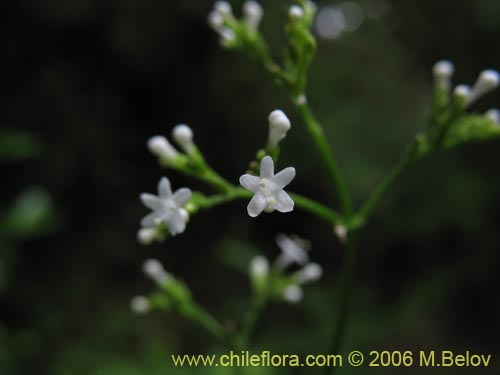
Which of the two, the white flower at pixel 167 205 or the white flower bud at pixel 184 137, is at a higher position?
the white flower bud at pixel 184 137

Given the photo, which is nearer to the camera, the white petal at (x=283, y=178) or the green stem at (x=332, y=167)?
the white petal at (x=283, y=178)

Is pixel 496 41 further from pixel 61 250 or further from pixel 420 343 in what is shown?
pixel 61 250

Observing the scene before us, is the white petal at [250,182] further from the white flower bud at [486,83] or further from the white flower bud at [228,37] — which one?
the white flower bud at [486,83]

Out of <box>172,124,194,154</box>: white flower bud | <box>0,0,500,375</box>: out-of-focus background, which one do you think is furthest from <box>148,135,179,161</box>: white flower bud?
<box>0,0,500,375</box>: out-of-focus background

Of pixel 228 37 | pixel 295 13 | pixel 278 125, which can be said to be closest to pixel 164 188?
pixel 278 125

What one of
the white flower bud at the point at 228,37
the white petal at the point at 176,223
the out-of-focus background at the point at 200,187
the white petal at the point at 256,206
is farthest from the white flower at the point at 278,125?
the out-of-focus background at the point at 200,187

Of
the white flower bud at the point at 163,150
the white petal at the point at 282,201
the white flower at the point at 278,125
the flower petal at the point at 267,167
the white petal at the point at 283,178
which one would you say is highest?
the white flower bud at the point at 163,150

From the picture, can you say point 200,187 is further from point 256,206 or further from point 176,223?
point 256,206
